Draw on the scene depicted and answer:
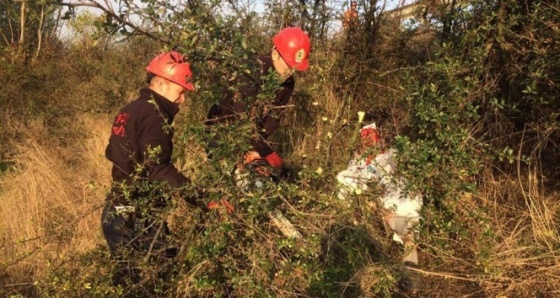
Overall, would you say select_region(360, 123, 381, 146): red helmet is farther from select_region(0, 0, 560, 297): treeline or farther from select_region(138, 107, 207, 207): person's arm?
select_region(138, 107, 207, 207): person's arm

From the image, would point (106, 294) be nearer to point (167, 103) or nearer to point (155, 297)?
point (155, 297)

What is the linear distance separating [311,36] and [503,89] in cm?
293

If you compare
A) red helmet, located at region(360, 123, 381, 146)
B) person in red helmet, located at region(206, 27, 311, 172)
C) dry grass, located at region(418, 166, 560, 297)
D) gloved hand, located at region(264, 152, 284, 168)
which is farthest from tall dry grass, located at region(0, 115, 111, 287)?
dry grass, located at region(418, 166, 560, 297)

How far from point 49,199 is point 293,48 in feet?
9.15

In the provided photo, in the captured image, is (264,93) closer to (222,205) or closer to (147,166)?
(222,205)

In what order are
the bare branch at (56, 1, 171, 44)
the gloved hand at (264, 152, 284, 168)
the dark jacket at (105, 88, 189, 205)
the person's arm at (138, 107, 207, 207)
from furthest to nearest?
the gloved hand at (264, 152, 284, 168)
the dark jacket at (105, 88, 189, 205)
the person's arm at (138, 107, 207, 207)
the bare branch at (56, 1, 171, 44)

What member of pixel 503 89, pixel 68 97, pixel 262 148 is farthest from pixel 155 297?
pixel 68 97

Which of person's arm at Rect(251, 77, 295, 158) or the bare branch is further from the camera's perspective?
person's arm at Rect(251, 77, 295, 158)

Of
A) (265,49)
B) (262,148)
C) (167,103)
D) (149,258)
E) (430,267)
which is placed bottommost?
(430,267)

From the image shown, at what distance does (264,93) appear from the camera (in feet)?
8.38

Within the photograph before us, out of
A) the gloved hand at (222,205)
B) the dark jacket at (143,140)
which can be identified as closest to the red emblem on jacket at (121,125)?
the dark jacket at (143,140)

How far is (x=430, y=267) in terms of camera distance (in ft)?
10.9

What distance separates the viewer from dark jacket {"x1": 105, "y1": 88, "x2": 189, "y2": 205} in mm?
2951

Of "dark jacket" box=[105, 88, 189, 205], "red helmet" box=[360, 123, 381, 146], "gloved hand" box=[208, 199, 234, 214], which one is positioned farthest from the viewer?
"red helmet" box=[360, 123, 381, 146]
